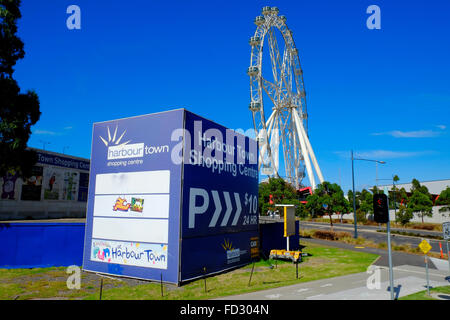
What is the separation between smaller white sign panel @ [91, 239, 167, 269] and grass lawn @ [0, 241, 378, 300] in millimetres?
926

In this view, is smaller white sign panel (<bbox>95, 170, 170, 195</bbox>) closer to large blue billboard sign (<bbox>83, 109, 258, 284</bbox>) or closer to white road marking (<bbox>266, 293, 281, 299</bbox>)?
large blue billboard sign (<bbox>83, 109, 258, 284</bbox>)

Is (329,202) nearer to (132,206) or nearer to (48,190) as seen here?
(132,206)

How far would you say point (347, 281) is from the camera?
1473cm

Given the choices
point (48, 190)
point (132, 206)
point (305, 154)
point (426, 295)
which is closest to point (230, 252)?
point (132, 206)

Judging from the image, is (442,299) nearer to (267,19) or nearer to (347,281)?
(347,281)

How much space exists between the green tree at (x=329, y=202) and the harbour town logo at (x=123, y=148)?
31.6 meters

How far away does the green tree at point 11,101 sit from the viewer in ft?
73.8

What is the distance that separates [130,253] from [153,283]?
2250mm

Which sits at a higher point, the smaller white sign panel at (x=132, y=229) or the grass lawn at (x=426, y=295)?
the smaller white sign panel at (x=132, y=229)

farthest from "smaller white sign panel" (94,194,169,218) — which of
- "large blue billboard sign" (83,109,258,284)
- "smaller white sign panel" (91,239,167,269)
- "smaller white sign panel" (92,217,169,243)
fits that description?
"smaller white sign panel" (91,239,167,269)

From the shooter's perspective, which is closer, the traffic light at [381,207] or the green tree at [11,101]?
the traffic light at [381,207]

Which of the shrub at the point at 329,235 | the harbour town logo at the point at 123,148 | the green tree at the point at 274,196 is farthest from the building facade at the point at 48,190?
the shrub at the point at 329,235

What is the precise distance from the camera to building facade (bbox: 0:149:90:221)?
41188 mm

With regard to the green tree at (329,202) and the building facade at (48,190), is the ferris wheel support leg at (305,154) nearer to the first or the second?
the green tree at (329,202)
